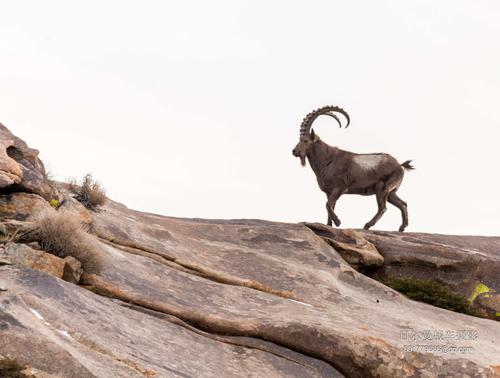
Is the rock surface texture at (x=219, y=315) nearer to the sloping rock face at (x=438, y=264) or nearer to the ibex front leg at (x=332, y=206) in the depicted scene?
the sloping rock face at (x=438, y=264)

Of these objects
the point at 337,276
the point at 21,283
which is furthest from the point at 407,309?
the point at 21,283

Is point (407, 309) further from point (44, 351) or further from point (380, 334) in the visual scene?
point (44, 351)

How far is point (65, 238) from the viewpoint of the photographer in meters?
8.64

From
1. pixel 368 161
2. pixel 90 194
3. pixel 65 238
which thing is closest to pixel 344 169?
pixel 368 161

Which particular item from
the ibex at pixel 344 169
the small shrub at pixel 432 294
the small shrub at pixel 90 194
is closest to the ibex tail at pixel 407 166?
the ibex at pixel 344 169

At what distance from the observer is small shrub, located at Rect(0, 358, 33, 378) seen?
214 inches

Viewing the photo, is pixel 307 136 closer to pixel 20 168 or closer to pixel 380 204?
pixel 380 204

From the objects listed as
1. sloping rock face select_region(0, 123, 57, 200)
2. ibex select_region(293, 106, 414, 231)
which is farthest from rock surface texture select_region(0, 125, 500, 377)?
ibex select_region(293, 106, 414, 231)

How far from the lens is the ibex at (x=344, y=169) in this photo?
61.6 feet

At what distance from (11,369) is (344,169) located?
1410cm

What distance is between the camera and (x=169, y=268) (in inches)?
419

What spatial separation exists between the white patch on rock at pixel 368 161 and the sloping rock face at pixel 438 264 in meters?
2.59

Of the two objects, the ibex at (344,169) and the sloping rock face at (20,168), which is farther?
the ibex at (344,169)

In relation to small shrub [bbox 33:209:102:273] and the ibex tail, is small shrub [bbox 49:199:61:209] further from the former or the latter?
the ibex tail
